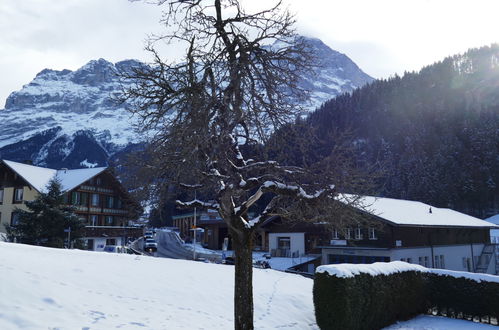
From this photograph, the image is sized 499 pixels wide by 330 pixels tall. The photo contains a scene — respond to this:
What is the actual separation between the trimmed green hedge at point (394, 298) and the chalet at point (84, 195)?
34155mm

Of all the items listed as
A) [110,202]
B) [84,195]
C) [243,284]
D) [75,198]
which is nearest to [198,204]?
[243,284]

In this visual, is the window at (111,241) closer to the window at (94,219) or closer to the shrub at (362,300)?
the window at (94,219)

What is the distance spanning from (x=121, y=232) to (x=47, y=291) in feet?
136

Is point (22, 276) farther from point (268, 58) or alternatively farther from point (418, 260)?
point (418, 260)

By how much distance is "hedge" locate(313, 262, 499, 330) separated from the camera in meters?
13.3

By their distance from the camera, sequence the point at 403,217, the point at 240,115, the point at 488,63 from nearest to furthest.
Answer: the point at 240,115, the point at 403,217, the point at 488,63

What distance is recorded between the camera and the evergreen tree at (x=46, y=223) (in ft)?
103

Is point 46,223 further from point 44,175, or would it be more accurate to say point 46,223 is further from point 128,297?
point 128,297

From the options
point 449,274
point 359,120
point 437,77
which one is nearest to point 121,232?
point 449,274

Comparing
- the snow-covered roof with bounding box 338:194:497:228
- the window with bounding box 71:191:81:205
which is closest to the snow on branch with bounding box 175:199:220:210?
the snow-covered roof with bounding box 338:194:497:228

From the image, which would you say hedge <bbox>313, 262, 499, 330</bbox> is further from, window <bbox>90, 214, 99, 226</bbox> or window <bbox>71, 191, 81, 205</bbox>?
window <bbox>90, 214, 99, 226</bbox>

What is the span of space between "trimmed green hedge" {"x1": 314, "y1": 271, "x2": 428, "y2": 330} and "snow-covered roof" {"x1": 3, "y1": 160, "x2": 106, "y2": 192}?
38195 millimetres

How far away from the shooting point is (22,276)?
10312 millimetres

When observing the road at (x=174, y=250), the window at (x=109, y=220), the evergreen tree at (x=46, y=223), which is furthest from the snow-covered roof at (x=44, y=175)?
the road at (x=174, y=250)
